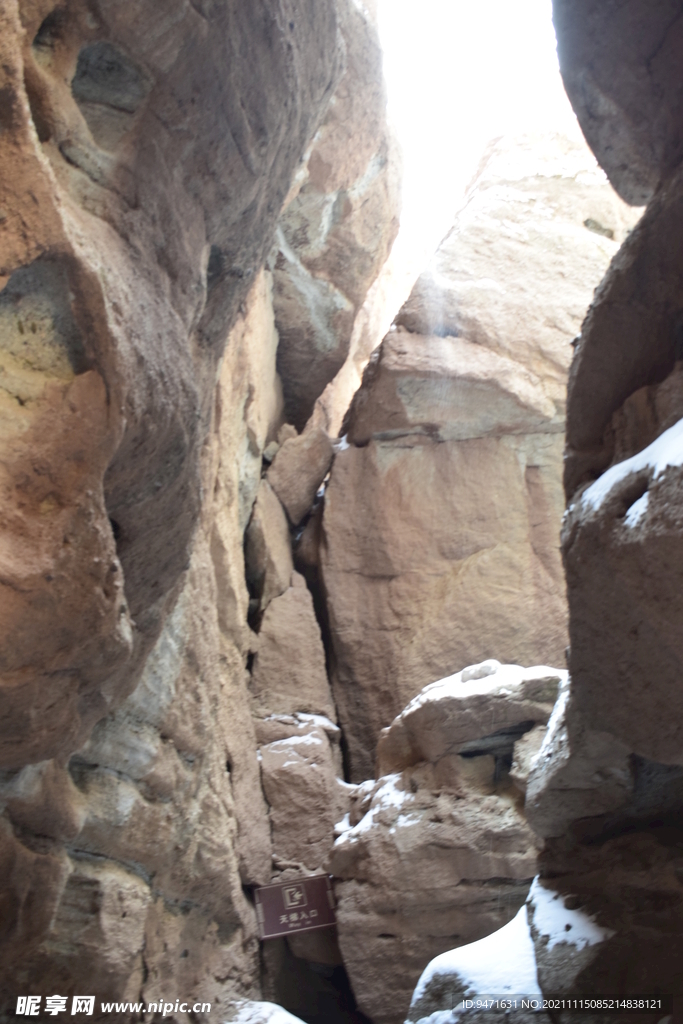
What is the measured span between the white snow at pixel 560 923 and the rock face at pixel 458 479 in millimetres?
3787

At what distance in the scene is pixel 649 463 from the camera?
252cm

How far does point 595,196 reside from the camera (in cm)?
1019

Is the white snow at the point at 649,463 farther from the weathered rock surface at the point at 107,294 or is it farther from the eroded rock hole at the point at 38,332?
the eroded rock hole at the point at 38,332

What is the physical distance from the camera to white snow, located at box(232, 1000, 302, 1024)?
470cm

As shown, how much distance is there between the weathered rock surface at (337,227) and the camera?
25.3ft

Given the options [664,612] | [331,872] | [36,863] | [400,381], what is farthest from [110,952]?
[400,381]

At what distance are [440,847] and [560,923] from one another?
205 centimetres

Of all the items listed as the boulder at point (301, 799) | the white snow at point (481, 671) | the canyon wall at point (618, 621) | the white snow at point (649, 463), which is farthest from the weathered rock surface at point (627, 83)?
the boulder at point (301, 799)

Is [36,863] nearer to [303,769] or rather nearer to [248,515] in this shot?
[303,769]

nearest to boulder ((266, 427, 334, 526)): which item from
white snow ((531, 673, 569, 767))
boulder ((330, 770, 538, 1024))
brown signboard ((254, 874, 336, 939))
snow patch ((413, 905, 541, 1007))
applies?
boulder ((330, 770, 538, 1024))

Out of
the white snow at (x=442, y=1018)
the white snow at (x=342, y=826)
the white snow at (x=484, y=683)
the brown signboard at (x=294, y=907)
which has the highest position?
the white snow at (x=484, y=683)

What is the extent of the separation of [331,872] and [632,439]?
13.3ft

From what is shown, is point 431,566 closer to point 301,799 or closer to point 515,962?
point 301,799

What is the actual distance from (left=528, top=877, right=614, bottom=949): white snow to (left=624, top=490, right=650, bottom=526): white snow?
1.78 meters
